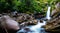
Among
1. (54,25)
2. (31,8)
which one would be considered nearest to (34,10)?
(31,8)

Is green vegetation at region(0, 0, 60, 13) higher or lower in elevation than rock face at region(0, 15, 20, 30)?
higher

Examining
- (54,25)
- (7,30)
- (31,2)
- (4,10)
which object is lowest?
(7,30)

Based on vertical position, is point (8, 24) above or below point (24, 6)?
below

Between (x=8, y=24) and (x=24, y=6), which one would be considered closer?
(x=8, y=24)

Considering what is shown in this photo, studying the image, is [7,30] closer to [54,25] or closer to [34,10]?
[54,25]

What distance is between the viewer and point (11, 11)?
60.1ft

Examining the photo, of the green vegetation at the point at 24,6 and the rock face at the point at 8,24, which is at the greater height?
the green vegetation at the point at 24,6

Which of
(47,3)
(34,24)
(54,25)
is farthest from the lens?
(47,3)

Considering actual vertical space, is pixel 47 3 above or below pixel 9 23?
above

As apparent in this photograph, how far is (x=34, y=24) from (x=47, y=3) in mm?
9045

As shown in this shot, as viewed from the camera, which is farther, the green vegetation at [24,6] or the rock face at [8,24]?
the green vegetation at [24,6]

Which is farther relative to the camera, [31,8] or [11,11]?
[31,8]

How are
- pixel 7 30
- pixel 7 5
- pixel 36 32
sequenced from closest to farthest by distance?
pixel 7 30, pixel 36 32, pixel 7 5

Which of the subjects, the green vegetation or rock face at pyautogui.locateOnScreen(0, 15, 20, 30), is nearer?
rock face at pyautogui.locateOnScreen(0, 15, 20, 30)
